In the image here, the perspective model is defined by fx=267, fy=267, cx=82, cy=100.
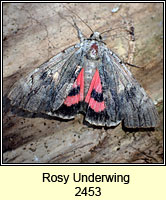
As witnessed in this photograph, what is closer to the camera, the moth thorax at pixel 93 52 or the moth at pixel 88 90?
the moth at pixel 88 90

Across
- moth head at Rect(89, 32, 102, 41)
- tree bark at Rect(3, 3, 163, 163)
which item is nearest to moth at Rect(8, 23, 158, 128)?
moth head at Rect(89, 32, 102, 41)

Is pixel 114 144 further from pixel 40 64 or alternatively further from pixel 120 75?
pixel 40 64

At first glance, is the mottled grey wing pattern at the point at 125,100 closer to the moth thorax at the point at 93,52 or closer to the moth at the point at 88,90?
the moth at the point at 88,90

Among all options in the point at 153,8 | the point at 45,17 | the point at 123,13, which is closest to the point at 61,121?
the point at 45,17

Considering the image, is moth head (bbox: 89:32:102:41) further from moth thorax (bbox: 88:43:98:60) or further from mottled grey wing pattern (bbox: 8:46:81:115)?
mottled grey wing pattern (bbox: 8:46:81:115)

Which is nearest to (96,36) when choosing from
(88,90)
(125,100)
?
(88,90)

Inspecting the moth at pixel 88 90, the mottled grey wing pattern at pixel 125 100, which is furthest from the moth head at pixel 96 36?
the mottled grey wing pattern at pixel 125 100

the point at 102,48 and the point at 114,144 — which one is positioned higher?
the point at 102,48
